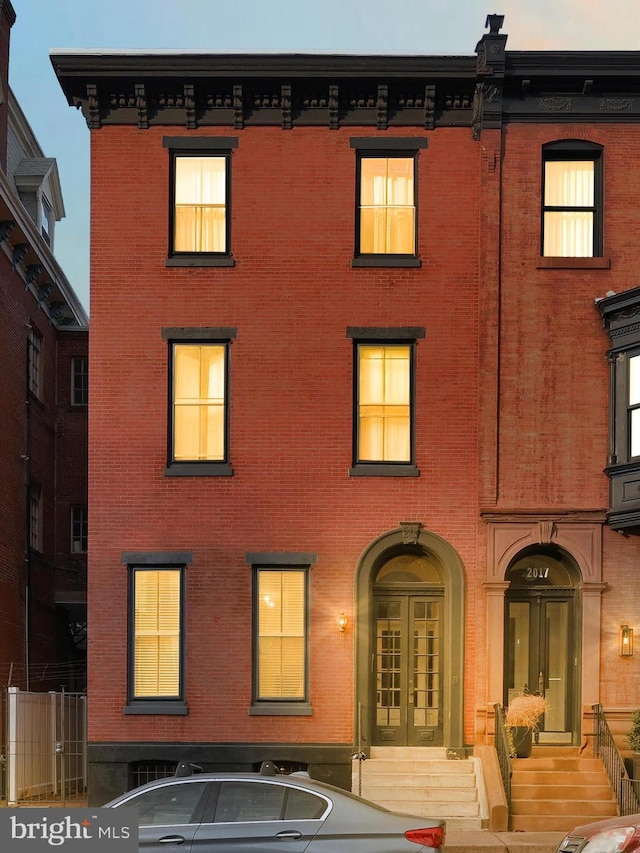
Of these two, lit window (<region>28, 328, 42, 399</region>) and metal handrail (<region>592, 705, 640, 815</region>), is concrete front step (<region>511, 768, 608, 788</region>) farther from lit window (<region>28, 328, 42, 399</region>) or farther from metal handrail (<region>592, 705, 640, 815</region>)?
lit window (<region>28, 328, 42, 399</region>)

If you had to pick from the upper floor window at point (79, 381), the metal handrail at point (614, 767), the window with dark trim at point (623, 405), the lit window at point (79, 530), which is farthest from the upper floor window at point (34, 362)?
the metal handrail at point (614, 767)

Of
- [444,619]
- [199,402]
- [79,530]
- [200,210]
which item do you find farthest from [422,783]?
[79,530]

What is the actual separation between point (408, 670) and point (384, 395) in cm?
484

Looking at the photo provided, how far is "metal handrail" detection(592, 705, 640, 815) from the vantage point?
18172 millimetres

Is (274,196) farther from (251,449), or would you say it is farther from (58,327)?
(58,327)

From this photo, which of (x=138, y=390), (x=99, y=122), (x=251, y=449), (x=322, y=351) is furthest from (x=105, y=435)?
(x=99, y=122)

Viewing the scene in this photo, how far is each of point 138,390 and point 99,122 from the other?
4.92m

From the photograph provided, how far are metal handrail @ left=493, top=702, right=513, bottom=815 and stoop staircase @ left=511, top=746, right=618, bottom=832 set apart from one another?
229mm

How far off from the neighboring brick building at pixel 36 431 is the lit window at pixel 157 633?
13.6 feet

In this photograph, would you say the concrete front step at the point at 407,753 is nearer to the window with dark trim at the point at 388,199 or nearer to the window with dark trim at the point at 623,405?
the window with dark trim at the point at 623,405

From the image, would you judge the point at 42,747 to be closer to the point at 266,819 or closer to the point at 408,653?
the point at 408,653

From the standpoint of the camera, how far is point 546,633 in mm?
20531

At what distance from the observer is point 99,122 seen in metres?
21.2

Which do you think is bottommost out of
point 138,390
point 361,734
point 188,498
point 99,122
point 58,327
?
point 361,734
